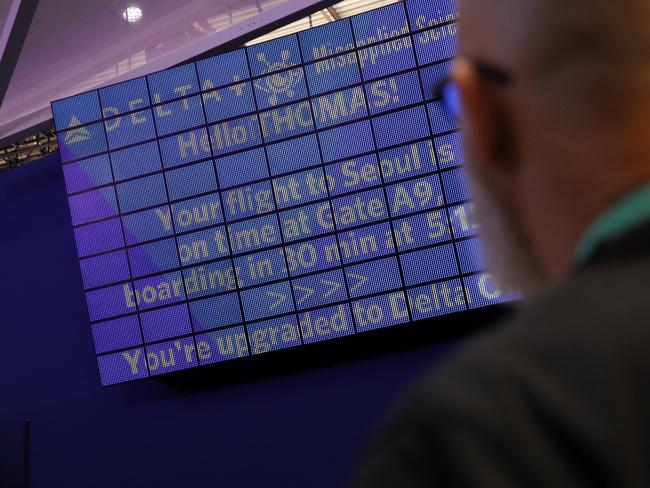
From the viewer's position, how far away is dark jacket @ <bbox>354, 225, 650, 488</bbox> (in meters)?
0.40

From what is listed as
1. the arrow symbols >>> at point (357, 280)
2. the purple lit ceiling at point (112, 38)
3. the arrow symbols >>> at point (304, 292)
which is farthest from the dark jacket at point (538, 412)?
the purple lit ceiling at point (112, 38)

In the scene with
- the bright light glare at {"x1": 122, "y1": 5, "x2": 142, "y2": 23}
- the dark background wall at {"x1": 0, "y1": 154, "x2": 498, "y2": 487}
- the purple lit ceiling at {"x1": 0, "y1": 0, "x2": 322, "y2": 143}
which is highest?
the bright light glare at {"x1": 122, "y1": 5, "x2": 142, "y2": 23}

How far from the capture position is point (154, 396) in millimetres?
6250

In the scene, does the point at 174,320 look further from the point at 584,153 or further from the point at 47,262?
the point at 584,153

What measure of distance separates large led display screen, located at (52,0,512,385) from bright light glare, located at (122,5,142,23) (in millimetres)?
536

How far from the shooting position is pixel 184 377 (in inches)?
241

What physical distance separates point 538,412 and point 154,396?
6073 millimetres

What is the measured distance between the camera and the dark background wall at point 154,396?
19.1 feet

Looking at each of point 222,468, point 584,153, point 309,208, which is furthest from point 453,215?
point 584,153

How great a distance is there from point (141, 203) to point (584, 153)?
544 cm

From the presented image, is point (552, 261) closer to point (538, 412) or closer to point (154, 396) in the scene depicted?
point (538, 412)

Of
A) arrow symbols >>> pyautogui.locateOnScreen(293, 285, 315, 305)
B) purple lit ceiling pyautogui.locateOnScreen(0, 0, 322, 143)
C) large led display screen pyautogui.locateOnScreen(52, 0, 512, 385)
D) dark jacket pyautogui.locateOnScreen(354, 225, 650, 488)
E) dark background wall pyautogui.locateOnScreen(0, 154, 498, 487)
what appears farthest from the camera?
purple lit ceiling pyautogui.locateOnScreen(0, 0, 322, 143)

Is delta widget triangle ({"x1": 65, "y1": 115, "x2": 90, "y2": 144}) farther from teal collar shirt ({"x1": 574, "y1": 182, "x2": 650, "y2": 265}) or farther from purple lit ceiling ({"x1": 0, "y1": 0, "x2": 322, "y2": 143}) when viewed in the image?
teal collar shirt ({"x1": 574, "y1": 182, "x2": 650, "y2": 265})

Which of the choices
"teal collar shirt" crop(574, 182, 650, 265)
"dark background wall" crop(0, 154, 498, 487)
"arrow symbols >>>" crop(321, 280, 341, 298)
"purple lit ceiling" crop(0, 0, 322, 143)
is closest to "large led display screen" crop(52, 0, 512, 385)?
"arrow symbols >>>" crop(321, 280, 341, 298)
